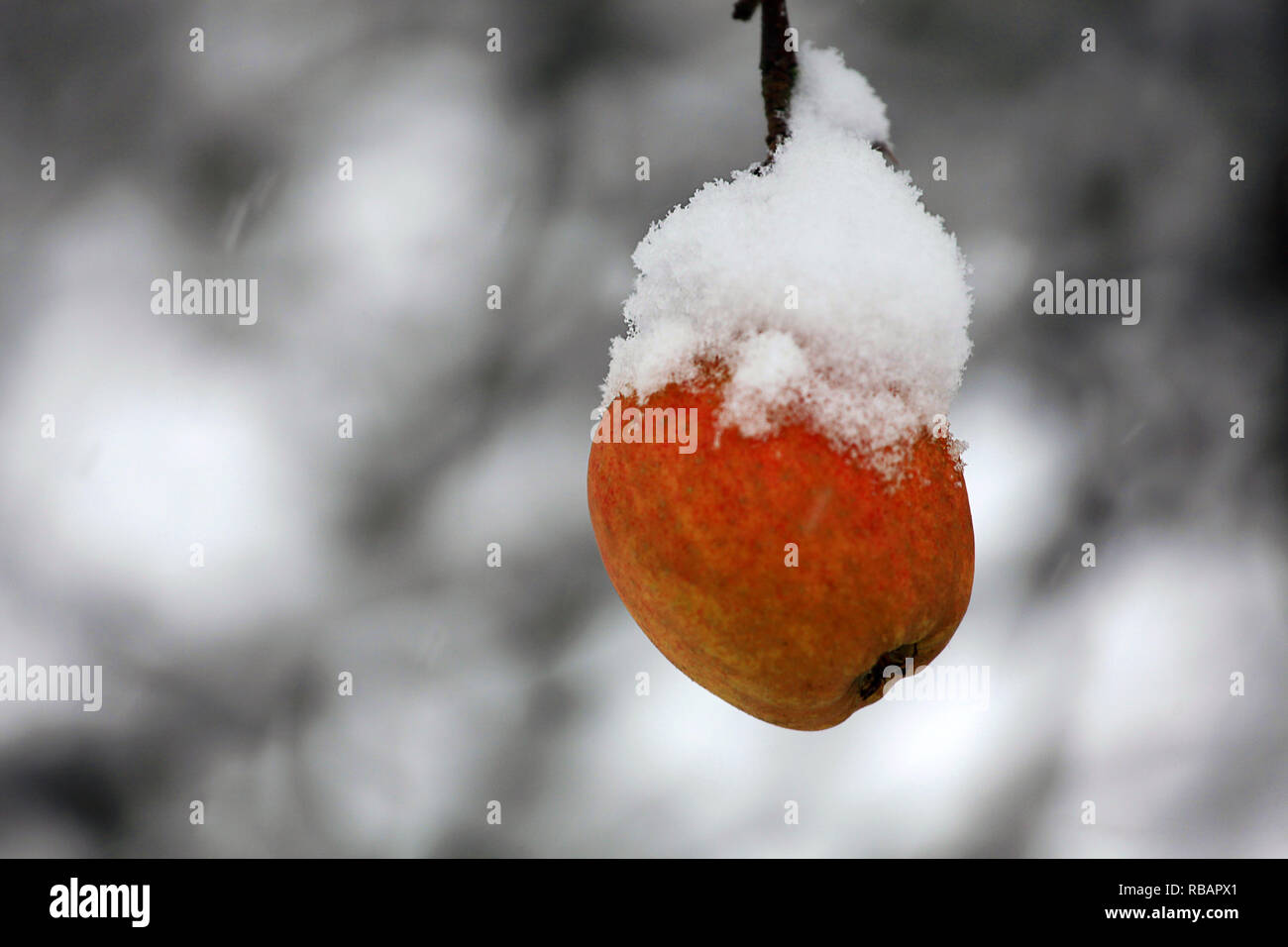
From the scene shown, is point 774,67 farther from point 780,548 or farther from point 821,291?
point 780,548

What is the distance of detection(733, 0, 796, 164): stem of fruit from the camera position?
2.24ft

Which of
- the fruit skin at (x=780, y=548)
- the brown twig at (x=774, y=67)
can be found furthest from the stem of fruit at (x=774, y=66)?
the fruit skin at (x=780, y=548)

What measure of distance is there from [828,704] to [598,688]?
53.4 inches

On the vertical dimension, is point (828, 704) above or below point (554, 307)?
below

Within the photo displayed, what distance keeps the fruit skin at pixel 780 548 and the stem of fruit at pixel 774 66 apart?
0.69 feet

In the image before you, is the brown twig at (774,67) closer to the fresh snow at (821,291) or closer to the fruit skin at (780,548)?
the fresh snow at (821,291)

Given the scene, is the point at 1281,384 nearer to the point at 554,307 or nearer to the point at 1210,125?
the point at 1210,125

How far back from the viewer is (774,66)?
71cm

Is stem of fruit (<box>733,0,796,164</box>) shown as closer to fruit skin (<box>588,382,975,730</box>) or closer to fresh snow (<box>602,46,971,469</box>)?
fresh snow (<box>602,46,971,469</box>)

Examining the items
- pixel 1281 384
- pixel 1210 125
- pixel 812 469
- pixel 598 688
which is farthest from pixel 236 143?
pixel 1281 384

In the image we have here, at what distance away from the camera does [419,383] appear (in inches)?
80.7

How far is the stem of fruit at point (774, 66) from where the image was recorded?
0.68 meters

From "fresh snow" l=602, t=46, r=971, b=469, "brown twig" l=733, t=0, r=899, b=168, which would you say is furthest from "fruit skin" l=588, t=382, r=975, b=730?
"brown twig" l=733, t=0, r=899, b=168

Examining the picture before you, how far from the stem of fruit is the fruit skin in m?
0.21
